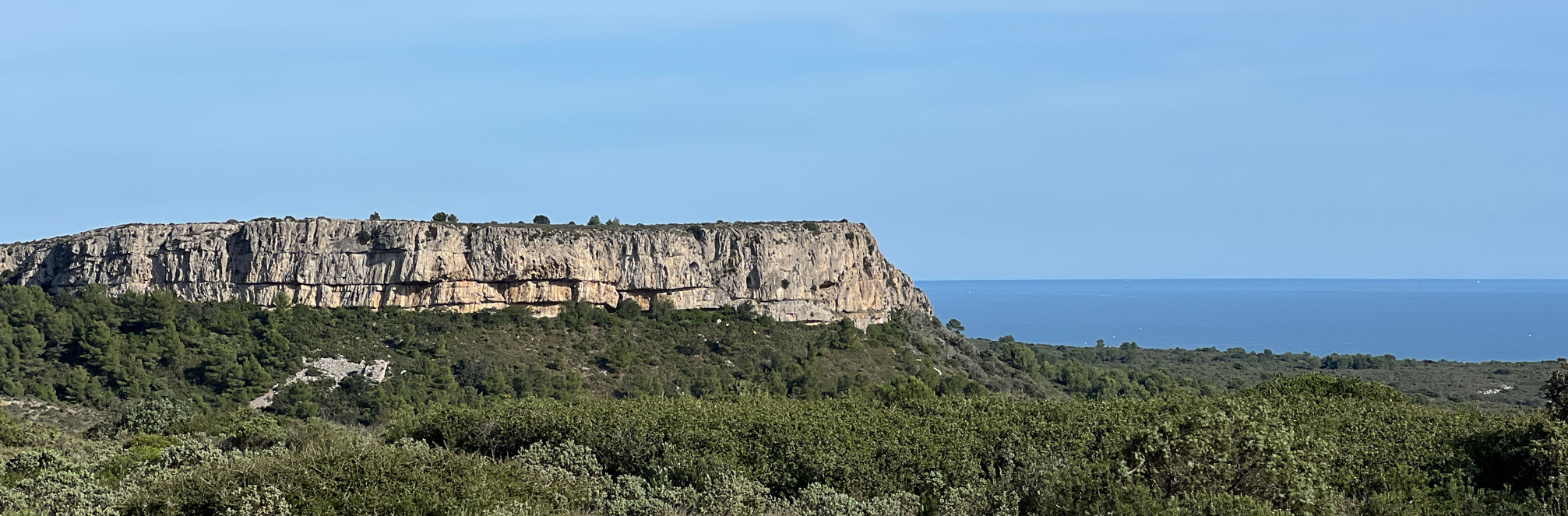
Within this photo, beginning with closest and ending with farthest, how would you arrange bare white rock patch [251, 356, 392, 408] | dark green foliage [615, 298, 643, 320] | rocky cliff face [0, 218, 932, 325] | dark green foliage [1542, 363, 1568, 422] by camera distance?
dark green foliage [1542, 363, 1568, 422] < bare white rock patch [251, 356, 392, 408] < rocky cliff face [0, 218, 932, 325] < dark green foliage [615, 298, 643, 320]

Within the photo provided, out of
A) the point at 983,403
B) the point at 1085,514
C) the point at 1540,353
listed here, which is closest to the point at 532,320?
the point at 983,403

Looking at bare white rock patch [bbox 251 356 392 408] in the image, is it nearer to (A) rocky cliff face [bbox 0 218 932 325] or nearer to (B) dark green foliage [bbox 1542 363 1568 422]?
(A) rocky cliff face [bbox 0 218 932 325]

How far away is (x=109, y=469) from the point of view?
1844cm

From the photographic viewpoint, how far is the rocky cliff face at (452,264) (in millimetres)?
52625

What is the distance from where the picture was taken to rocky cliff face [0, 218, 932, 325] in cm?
5262

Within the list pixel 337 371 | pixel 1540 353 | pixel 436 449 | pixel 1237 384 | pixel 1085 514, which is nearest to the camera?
pixel 1085 514

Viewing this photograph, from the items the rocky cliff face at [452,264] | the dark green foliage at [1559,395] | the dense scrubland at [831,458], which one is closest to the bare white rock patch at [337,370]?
the rocky cliff face at [452,264]

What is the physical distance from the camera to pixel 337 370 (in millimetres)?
47500

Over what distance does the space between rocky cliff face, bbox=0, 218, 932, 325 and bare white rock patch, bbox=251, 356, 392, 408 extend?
5.49 m

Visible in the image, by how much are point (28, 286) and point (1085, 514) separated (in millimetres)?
51814

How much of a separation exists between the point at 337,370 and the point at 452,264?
8074 mm

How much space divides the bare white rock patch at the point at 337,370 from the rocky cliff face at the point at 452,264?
549cm

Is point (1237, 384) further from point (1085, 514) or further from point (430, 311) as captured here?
point (1085, 514)

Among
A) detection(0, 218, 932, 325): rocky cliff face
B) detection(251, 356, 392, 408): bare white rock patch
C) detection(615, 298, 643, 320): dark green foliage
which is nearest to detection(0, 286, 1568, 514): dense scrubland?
detection(251, 356, 392, 408): bare white rock patch
